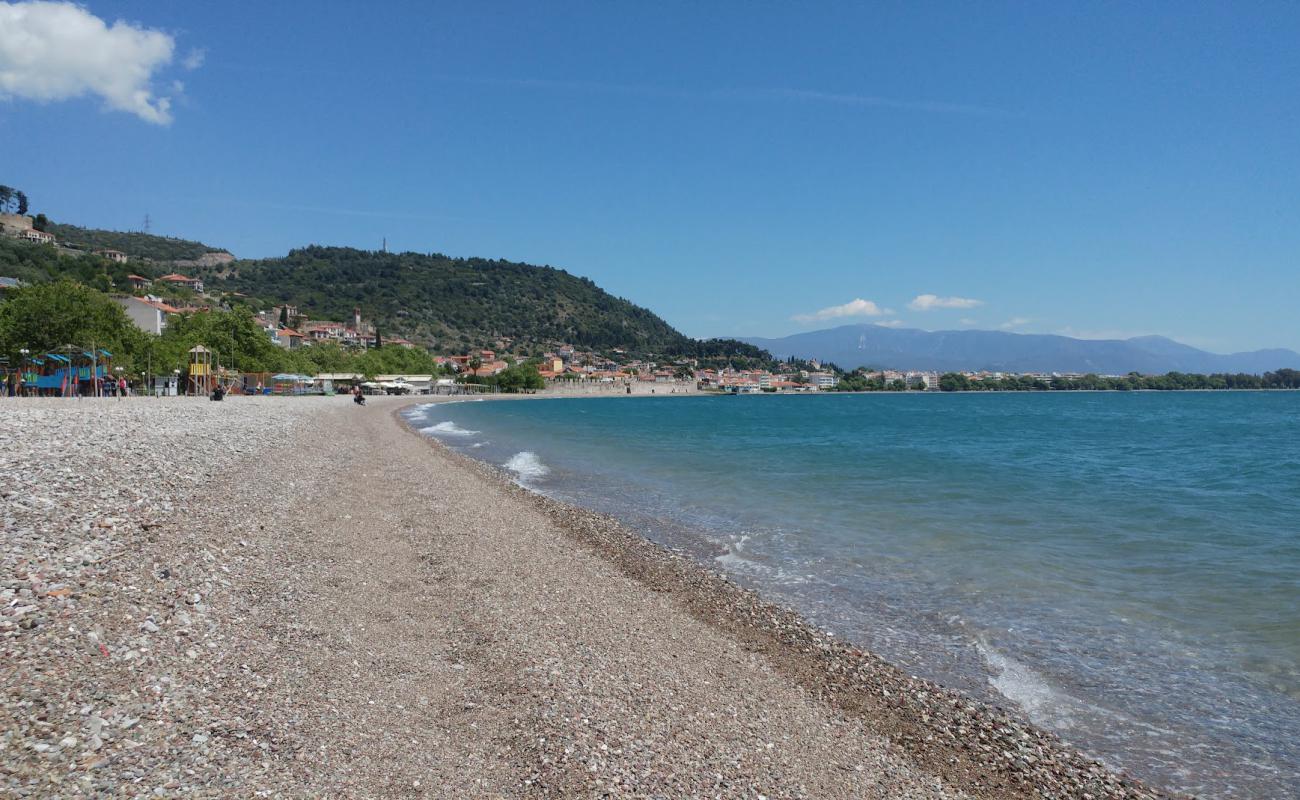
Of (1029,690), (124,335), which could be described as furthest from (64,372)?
(1029,690)

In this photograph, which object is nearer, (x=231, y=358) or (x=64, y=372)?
(x=64, y=372)

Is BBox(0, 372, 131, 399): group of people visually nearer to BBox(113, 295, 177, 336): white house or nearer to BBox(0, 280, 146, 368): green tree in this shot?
BBox(0, 280, 146, 368): green tree

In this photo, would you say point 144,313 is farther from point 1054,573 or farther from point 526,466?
point 1054,573

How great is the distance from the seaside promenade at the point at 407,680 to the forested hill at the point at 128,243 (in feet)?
527

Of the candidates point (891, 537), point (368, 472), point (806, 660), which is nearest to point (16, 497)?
point (806, 660)

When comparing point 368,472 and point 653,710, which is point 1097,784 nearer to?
point 653,710

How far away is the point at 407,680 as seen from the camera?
582 cm

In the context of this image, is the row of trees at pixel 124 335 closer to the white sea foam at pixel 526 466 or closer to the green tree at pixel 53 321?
the green tree at pixel 53 321

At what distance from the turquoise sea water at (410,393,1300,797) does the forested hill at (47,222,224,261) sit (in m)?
158

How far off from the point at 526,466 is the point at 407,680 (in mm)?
20515

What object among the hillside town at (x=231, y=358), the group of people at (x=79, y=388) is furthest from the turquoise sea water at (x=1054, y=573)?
the hillside town at (x=231, y=358)

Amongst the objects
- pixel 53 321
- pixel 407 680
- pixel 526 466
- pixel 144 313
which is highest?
pixel 144 313

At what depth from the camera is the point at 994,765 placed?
18.0 feet

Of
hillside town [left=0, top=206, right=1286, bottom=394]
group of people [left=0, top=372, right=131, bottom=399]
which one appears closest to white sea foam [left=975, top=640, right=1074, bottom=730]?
group of people [left=0, top=372, right=131, bottom=399]
